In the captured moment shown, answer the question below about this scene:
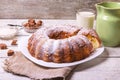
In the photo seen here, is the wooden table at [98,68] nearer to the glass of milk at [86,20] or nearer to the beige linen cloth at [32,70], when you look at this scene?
the beige linen cloth at [32,70]


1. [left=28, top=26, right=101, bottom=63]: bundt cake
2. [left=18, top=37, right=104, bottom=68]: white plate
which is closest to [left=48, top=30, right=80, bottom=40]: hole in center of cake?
[left=28, top=26, right=101, bottom=63]: bundt cake

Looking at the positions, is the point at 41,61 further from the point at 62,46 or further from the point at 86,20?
the point at 86,20

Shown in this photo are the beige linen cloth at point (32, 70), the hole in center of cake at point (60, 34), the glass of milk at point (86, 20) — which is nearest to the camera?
the beige linen cloth at point (32, 70)

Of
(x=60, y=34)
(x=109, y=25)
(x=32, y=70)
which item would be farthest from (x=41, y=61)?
(x=109, y=25)

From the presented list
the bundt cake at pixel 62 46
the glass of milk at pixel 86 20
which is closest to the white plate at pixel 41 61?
the bundt cake at pixel 62 46

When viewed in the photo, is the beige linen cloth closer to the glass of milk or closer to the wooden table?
the wooden table

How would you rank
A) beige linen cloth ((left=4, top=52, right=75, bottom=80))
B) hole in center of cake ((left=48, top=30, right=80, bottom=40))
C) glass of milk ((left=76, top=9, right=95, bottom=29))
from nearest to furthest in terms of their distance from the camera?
beige linen cloth ((left=4, top=52, right=75, bottom=80)) → hole in center of cake ((left=48, top=30, right=80, bottom=40)) → glass of milk ((left=76, top=9, right=95, bottom=29))
